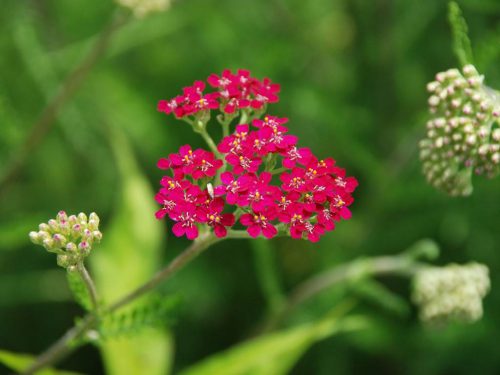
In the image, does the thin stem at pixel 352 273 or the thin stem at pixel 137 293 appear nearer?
the thin stem at pixel 137 293

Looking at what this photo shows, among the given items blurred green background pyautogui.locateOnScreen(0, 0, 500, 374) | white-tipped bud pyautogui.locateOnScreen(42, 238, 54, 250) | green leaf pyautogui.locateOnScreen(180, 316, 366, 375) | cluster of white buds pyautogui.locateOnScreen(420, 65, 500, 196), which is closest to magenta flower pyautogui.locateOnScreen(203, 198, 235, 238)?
white-tipped bud pyautogui.locateOnScreen(42, 238, 54, 250)

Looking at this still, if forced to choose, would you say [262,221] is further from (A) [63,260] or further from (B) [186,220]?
(A) [63,260]

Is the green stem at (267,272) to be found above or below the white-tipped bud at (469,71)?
below

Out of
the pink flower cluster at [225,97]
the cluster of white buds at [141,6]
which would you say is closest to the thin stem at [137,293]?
the pink flower cluster at [225,97]

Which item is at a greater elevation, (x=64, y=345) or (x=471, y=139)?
(x=471, y=139)

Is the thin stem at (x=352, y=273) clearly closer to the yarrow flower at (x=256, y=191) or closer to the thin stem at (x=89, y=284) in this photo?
the yarrow flower at (x=256, y=191)

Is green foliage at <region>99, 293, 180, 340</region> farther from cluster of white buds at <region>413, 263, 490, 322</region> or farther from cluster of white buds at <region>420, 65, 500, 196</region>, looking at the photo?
cluster of white buds at <region>413, 263, 490, 322</region>

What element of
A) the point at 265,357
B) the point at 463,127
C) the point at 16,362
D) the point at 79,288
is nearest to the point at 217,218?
the point at 79,288
